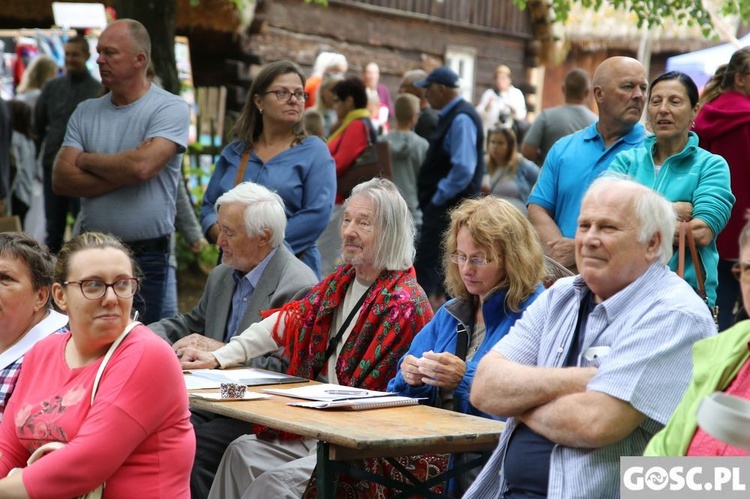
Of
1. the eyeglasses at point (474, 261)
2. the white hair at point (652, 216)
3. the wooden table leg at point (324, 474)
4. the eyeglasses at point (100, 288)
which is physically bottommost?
the wooden table leg at point (324, 474)

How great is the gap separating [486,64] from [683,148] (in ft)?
51.1

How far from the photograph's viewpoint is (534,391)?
11.0 ft

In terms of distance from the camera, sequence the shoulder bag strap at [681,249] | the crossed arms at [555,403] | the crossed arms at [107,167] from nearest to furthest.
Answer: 1. the crossed arms at [555,403]
2. the shoulder bag strap at [681,249]
3. the crossed arms at [107,167]

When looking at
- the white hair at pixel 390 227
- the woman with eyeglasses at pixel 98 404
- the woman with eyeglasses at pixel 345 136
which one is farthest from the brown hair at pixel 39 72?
the woman with eyeglasses at pixel 98 404

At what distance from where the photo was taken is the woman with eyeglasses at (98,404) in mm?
3279

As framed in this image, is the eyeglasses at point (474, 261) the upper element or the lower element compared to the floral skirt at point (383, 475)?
upper

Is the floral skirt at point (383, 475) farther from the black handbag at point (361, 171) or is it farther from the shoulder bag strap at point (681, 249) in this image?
the black handbag at point (361, 171)

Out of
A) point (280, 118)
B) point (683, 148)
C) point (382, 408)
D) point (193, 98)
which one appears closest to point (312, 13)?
point (193, 98)

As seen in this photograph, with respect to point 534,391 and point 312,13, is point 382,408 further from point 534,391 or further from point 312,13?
point 312,13

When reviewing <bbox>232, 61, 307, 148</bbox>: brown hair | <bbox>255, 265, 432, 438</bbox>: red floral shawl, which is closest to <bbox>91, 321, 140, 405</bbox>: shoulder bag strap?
<bbox>255, 265, 432, 438</bbox>: red floral shawl

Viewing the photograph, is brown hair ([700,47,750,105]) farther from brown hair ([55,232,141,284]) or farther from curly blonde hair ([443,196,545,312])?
brown hair ([55,232,141,284])

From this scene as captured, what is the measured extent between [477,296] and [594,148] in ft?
5.25

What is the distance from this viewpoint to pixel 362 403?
4.02m

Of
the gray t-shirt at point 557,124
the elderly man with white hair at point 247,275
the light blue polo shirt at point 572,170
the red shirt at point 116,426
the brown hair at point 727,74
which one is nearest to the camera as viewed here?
the red shirt at point 116,426
